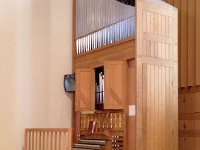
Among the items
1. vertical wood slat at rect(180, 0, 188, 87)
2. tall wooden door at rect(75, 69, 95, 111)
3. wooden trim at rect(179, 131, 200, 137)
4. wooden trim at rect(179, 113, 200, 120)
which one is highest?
vertical wood slat at rect(180, 0, 188, 87)

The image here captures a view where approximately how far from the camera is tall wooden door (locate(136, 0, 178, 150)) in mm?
5812

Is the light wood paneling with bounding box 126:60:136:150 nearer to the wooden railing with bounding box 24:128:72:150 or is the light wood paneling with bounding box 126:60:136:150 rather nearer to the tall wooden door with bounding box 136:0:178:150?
the tall wooden door with bounding box 136:0:178:150

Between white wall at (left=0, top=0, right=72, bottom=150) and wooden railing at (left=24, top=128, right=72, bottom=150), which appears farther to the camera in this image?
white wall at (left=0, top=0, right=72, bottom=150)

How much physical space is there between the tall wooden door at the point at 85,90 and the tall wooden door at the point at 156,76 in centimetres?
102

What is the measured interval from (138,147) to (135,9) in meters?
1.83

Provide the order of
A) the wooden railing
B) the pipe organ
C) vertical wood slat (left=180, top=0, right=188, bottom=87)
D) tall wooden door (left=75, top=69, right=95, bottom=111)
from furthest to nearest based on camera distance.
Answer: vertical wood slat (left=180, top=0, right=188, bottom=87) < tall wooden door (left=75, top=69, right=95, bottom=111) < the pipe organ < the wooden railing

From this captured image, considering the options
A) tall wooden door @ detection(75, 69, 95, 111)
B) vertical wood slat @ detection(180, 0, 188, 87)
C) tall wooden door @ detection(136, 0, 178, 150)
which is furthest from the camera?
vertical wood slat @ detection(180, 0, 188, 87)

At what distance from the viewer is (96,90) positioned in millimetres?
6617

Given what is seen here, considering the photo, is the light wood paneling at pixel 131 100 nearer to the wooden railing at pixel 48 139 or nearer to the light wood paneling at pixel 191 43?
the wooden railing at pixel 48 139

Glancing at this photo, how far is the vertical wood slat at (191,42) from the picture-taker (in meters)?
6.86

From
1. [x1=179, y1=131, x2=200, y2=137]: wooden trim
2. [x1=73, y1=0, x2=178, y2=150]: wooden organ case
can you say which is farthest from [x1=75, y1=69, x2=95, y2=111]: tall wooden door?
[x1=179, y1=131, x2=200, y2=137]: wooden trim

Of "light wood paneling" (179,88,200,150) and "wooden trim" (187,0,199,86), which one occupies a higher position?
"wooden trim" (187,0,199,86)

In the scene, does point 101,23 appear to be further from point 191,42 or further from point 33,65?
point 191,42

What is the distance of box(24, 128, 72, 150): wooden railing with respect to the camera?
18.5ft
